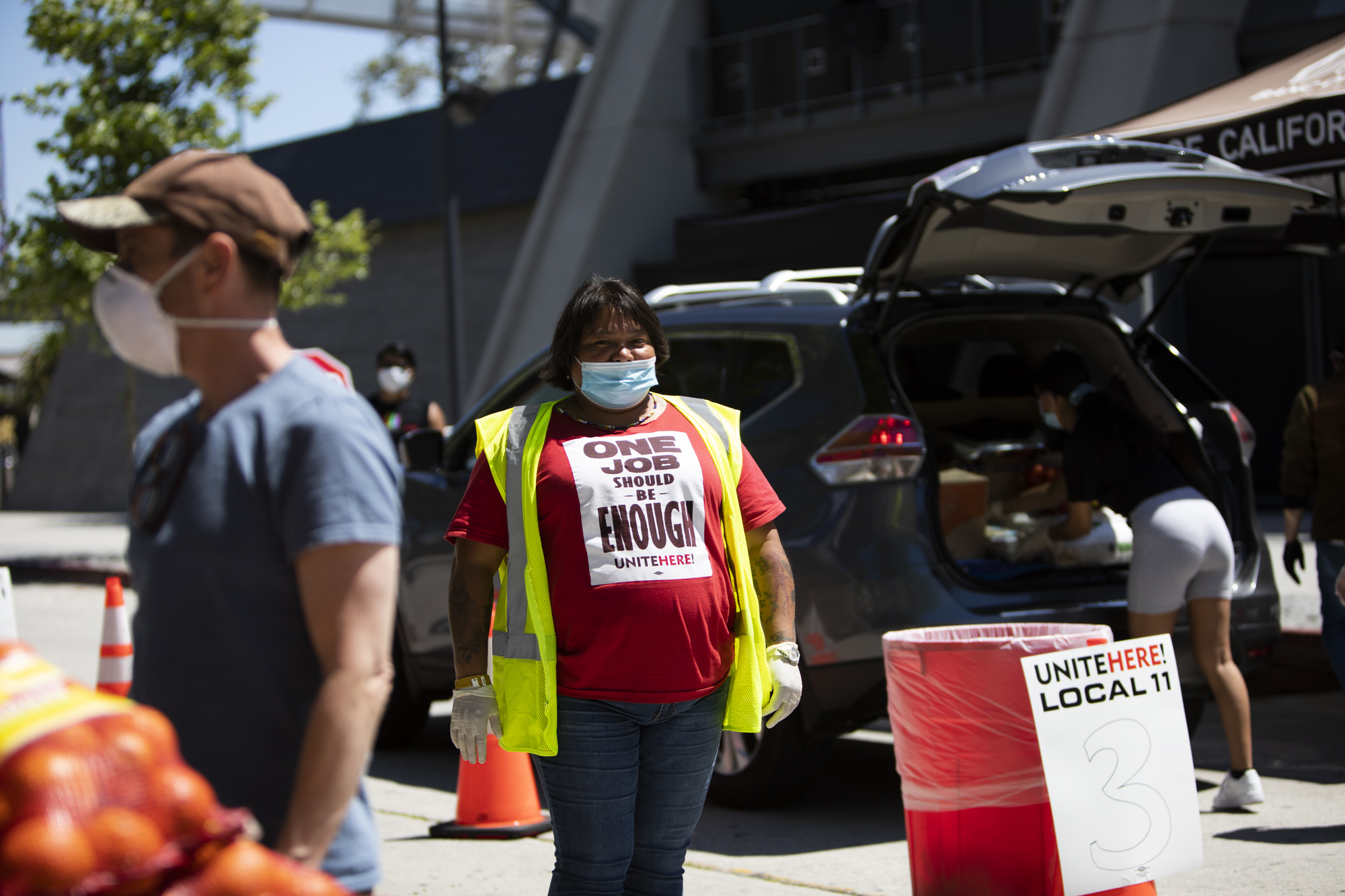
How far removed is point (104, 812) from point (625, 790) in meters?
1.74

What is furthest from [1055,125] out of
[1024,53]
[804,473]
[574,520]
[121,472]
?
[121,472]

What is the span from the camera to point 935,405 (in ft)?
21.7

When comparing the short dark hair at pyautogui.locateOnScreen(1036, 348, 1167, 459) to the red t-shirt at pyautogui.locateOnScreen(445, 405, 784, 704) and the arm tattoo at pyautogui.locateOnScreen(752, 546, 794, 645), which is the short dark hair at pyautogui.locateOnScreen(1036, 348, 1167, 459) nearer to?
the arm tattoo at pyautogui.locateOnScreen(752, 546, 794, 645)

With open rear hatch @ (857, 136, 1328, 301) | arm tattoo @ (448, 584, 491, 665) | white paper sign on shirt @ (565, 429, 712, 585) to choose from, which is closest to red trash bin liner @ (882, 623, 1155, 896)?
white paper sign on shirt @ (565, 429, 712, 585)

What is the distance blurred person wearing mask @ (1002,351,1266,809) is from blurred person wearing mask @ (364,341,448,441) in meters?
5.21

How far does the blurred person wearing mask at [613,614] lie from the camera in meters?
3.25

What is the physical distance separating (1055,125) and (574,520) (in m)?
12.7

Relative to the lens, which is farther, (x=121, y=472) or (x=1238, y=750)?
(x=121, y=472)

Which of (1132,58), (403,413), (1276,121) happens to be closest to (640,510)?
(1276,121)

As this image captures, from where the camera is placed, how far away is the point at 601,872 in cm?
322

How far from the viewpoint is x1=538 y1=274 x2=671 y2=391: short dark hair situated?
11.7 feet

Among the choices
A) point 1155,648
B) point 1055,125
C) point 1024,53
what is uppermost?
point 1024,53

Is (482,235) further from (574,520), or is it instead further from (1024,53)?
(574,520)

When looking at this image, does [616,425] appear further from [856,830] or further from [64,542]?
[64,542]
